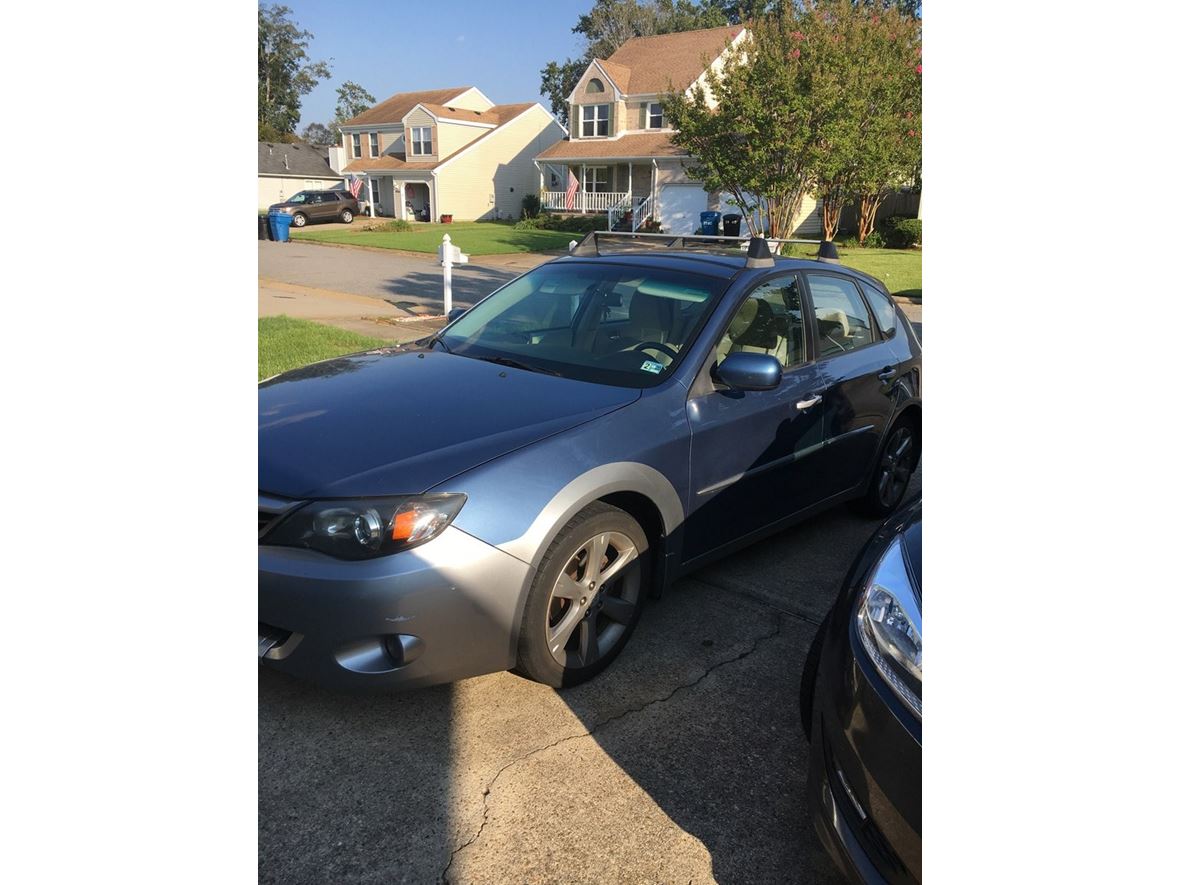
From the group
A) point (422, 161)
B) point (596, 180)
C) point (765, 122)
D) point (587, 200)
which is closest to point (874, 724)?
point (765, 122)

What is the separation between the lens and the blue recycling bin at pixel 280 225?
103ft

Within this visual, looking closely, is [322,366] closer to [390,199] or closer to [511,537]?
[511,537]

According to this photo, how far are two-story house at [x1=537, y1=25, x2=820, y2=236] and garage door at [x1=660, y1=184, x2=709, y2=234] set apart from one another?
0.04 metres

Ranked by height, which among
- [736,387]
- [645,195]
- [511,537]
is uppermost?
[645,195]

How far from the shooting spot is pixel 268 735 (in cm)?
300

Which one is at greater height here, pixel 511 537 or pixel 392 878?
pixel 511 537

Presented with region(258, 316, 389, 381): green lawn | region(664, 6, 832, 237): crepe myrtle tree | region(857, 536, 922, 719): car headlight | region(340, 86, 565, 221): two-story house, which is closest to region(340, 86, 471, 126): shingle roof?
region(340, 86, 565, 221): two-story house

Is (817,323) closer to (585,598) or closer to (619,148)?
(585,598)

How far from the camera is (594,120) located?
139 feet

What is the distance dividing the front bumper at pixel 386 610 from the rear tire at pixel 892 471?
2950 mm

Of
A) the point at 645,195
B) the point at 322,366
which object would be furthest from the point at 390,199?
the point at 322,366

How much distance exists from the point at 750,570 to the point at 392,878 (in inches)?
101

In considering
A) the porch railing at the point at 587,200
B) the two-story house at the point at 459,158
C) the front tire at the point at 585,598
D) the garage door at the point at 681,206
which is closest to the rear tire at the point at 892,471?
the front tire at the point at 585,598

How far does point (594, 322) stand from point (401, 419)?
4.28ft
